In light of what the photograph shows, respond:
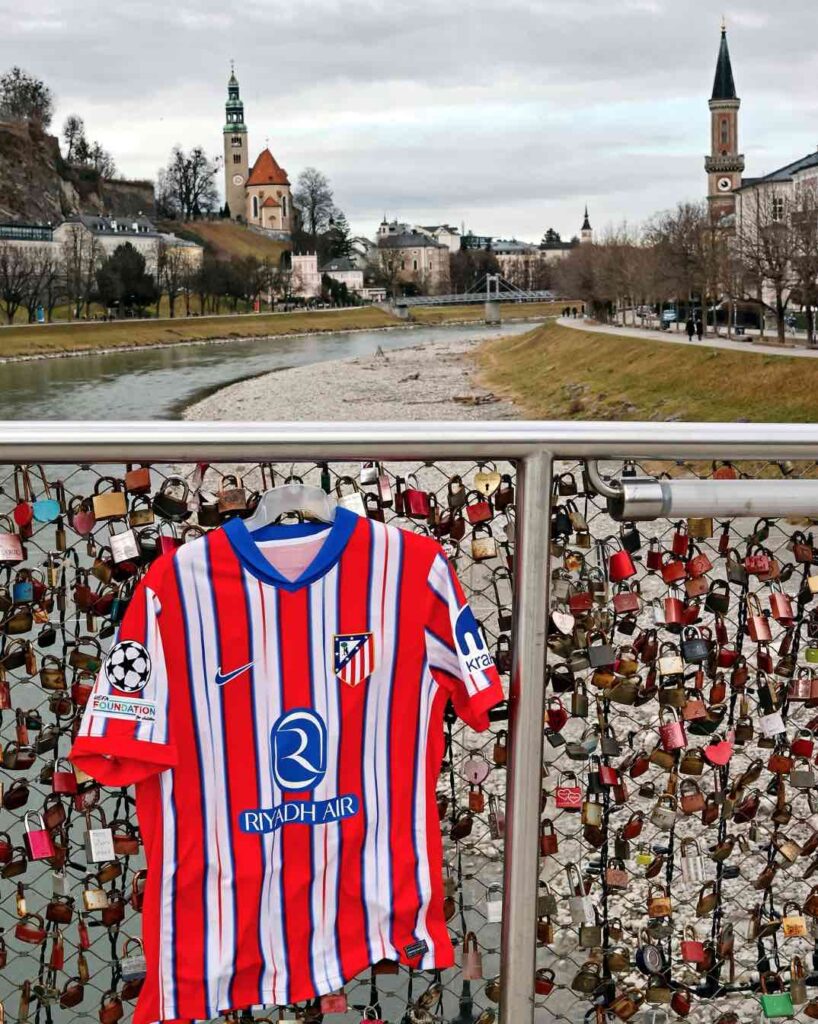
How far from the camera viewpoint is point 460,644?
2.67 meters

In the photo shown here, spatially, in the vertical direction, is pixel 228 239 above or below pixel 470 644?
above

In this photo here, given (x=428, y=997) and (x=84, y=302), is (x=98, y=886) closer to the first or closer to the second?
(x=428, y=997)

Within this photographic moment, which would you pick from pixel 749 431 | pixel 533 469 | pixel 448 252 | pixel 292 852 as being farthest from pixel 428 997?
pixel 448 252

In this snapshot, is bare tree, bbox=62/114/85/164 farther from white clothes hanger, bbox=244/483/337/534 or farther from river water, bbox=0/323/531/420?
white clothes hanger, bbox=244/483/337/534

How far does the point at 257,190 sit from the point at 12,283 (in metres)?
79.8

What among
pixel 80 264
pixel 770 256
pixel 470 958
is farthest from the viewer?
pixel 80 264

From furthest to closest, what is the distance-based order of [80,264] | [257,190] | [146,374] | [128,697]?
[257,190]
[80,264]
[146,374]
[128,697]

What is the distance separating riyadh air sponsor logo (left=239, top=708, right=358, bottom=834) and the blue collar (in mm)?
295

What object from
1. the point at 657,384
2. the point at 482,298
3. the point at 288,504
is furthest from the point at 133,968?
the point at 482,298

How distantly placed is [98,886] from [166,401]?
4868 centimetres

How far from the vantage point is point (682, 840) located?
3.34m

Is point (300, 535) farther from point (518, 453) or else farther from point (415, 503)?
point (518, 453)

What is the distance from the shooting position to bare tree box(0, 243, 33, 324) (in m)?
88.4

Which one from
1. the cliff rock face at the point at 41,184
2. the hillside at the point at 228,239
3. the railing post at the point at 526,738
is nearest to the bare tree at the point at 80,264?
the cliff rock face at the point at 41,184
